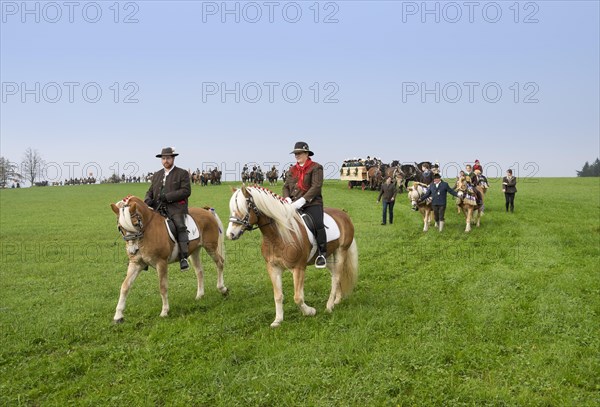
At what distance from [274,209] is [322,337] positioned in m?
2.05

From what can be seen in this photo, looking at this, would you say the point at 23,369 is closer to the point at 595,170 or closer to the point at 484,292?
the point at 484,292

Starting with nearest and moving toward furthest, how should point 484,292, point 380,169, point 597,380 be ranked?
point 597,380 < point 484,292 < point 380,169

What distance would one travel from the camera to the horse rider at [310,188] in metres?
7.88

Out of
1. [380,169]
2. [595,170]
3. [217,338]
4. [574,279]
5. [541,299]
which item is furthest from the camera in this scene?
[595,170]

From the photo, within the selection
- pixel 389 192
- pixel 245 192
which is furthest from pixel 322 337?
pixel 389 192

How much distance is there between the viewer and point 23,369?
20.0 feet

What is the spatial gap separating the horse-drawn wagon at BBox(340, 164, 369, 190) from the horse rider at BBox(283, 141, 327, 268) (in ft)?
108

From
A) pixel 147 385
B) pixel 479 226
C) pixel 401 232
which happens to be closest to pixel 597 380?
pixel 147 385

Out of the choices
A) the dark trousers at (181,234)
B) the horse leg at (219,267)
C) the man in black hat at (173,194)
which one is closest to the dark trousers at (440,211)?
the horse leg at (219,267)

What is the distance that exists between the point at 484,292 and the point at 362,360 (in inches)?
169

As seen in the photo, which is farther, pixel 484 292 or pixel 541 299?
pixel 484 292

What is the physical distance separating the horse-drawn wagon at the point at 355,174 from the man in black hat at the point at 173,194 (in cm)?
3289

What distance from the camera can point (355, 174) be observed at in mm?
41688

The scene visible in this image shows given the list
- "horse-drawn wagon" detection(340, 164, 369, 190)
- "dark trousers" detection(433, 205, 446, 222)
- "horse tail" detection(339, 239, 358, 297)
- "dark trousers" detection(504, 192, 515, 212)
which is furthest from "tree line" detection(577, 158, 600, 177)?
"horse tail" detection(339, 239, 358, 297)
